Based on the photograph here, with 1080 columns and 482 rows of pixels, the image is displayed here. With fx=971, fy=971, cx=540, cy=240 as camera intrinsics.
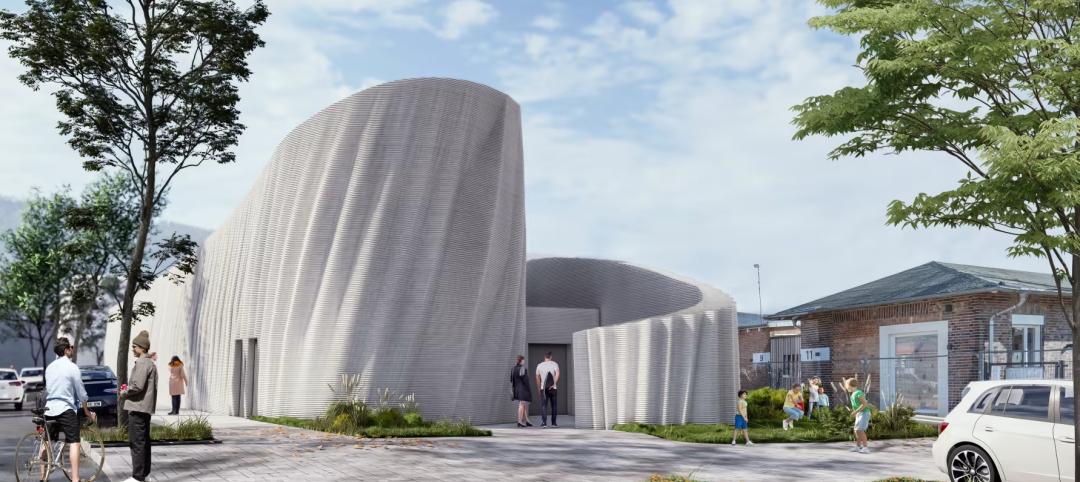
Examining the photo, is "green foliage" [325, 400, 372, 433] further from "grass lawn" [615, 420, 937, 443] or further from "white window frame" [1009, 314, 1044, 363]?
"white window frame" [1009, 314, 1044, 363]

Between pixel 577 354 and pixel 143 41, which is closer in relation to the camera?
pixel 143 41

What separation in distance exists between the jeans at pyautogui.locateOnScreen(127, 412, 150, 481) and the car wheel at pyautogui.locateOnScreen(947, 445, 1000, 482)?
9380mm

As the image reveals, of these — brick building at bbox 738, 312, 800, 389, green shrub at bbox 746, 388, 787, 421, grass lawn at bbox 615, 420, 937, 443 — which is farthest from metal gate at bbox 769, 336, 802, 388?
grass lawn at bbox 615, 420, 937, 443

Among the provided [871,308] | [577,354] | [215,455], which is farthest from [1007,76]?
[871,308]

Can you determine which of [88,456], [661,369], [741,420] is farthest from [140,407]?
[661,369]

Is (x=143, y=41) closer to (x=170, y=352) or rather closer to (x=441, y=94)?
(x=441, y=94)

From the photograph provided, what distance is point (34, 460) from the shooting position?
11547mm

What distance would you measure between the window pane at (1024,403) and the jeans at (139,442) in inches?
385

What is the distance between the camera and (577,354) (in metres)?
22.9

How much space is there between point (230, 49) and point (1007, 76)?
15.6 m

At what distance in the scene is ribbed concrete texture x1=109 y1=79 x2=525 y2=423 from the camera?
23172 mm

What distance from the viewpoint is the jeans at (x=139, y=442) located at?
10906mm

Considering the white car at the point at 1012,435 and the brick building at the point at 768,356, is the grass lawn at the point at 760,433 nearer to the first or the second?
the white car at the point at 1012,435

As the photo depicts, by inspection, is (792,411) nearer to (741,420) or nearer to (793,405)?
(793,405)
